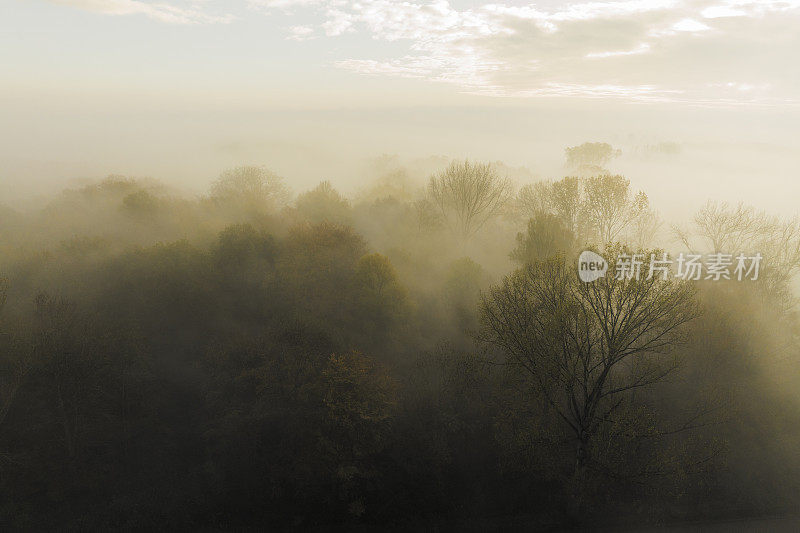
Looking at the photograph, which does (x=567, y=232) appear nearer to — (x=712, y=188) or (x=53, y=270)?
(x=53, y=270)

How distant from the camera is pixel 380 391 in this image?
1164 inches

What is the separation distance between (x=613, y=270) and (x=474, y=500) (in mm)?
17204

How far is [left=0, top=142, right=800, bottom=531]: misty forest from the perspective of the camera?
2552cm

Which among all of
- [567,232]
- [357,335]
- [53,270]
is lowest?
[357,335]

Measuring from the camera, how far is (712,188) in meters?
153

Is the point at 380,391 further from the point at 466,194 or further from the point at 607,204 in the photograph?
the point at 607,204

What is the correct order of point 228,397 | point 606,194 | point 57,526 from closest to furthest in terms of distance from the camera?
point 57,526 → point 228,397 → point 606,194

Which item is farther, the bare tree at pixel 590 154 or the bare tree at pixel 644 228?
the bare tree at pixel 590 154

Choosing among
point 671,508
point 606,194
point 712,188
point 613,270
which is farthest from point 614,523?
point 712,188

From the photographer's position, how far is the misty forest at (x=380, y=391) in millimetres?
25516

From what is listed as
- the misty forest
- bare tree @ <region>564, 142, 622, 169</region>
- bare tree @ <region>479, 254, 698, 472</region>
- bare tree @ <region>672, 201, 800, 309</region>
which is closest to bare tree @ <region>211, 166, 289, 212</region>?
the misty forest
